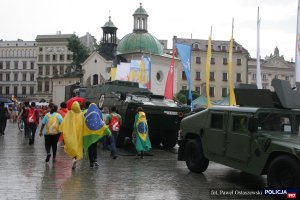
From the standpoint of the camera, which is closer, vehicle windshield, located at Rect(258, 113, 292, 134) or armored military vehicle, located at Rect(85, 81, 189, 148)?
vehicle windshield, located at Rect(258, 113, 292, 134)

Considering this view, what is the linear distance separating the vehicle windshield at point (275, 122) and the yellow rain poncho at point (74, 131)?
15.6 ft

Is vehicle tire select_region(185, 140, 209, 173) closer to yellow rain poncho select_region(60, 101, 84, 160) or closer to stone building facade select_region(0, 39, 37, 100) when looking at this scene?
yellow rain poncho select_region(60, 101, 84, 160)

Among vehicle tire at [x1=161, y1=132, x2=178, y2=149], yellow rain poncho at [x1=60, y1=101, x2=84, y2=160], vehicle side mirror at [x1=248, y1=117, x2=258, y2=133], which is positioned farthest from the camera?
vehicle tire at [x1=161, y1=132, x2=178, y2=149]

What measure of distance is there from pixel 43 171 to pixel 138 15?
211 ft

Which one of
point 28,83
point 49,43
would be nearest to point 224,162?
point 49,43

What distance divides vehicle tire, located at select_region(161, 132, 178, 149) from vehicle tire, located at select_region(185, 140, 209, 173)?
20.7 feet

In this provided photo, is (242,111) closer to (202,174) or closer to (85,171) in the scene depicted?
(202,174)

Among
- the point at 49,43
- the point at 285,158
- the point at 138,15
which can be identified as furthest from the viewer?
the point at 49,43

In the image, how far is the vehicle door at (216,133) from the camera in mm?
10539

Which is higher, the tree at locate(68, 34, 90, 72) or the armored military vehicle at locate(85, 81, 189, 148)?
the tree at locate(68, 34, 90, 72)

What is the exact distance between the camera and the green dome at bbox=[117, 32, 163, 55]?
6881 cm

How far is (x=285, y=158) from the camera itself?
8469 mm

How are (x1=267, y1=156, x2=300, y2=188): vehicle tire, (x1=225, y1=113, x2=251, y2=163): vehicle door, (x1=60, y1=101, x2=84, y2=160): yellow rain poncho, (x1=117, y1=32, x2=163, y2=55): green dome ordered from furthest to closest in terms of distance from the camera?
(x1=117, y1=32, x2=163, y2=55): green dome < (x1=60, y1=101, x2=84, y2=160): yellow rain poncho < (x1=225, y1=113, x2=251, y2=163): vehicle door < (x1=267, y1=156, x2=300, y2=188): vehicle tire

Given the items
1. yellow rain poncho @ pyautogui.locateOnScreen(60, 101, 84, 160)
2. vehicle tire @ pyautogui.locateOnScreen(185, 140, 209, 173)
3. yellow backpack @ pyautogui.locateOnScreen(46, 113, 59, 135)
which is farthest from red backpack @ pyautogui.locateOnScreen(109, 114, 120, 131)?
vehicle tire @ pyautogui.locateOnScreen(185, 140, 209, 173)
